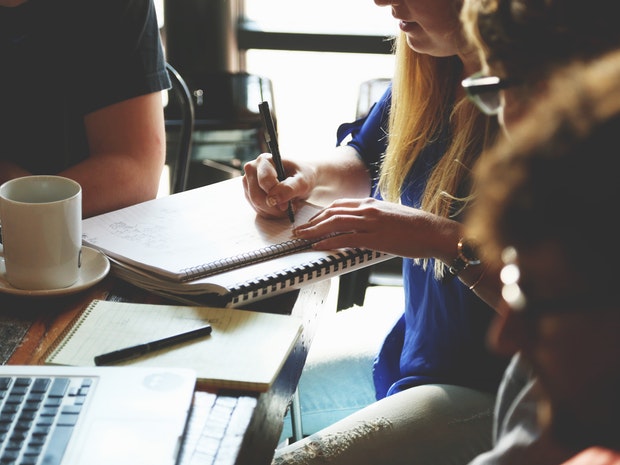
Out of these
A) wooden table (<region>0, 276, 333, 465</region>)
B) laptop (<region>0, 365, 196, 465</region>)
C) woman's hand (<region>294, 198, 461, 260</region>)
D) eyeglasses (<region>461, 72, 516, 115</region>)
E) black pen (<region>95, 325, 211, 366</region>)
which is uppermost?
eyeglasses (<region>461, 72, 516, 115</region>)

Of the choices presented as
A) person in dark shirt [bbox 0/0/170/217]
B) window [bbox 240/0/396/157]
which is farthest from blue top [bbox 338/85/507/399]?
window [bbox 240/0/396/157]

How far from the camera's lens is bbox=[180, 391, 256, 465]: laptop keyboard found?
0.69 metres

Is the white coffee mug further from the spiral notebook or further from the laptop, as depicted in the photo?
the laptop

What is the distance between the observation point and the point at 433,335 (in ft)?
4.04

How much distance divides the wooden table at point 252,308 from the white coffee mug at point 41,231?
31 mm

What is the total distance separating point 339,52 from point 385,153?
202 centimetres

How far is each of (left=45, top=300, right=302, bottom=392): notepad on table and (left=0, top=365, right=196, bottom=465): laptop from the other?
44mm

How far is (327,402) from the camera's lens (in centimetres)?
127

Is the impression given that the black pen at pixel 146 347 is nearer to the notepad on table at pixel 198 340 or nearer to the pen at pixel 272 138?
the notepad on table at pixel 198 340

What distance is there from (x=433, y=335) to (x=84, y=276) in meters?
0.56

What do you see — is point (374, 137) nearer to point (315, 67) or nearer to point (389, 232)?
point (389, 232)

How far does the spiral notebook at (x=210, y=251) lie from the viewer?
98 centimetres

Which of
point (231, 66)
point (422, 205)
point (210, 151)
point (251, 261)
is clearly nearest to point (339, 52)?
point (231, 66)

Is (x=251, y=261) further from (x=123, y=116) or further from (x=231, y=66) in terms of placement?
(x=231, y=66)
